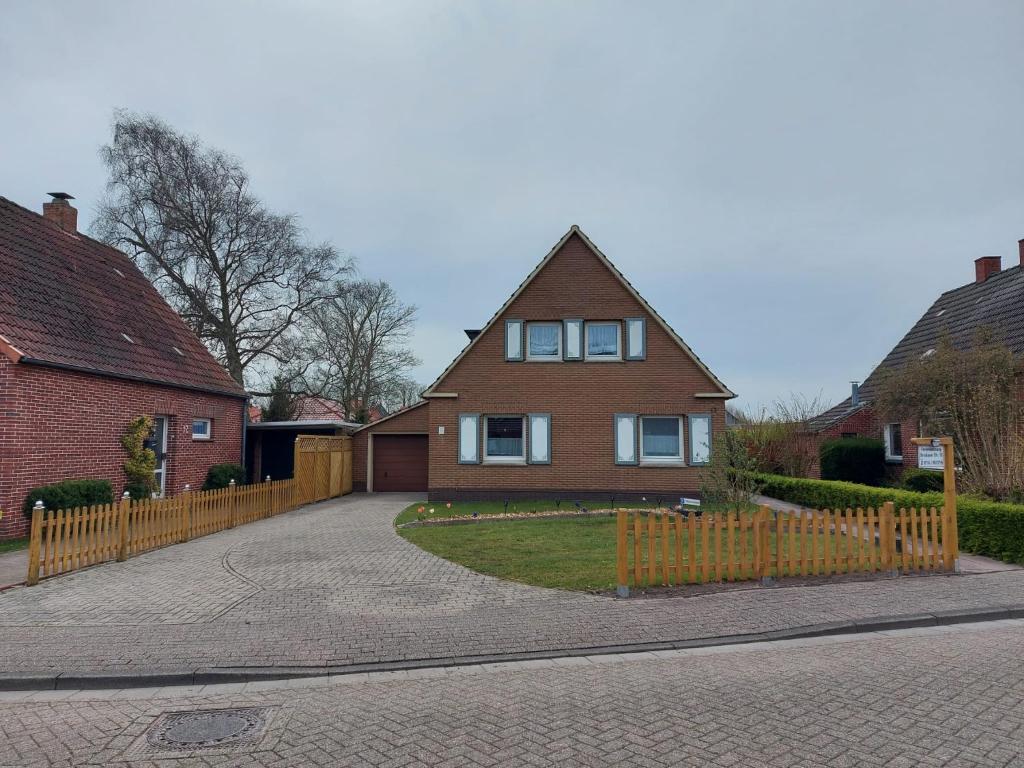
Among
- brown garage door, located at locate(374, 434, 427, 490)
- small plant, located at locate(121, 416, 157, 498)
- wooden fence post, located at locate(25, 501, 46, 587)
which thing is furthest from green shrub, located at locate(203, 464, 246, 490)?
wooden fence post, located at locate(25, 501, 46, 587)

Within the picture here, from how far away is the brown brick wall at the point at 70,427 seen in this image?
1235 centimetres

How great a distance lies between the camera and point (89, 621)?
7113 millimetres

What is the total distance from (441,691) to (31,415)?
38.4 feet

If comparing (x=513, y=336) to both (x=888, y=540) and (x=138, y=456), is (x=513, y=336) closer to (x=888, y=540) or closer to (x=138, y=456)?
(x=138, y=456)

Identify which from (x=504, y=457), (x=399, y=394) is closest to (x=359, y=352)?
(x=399, y=394)

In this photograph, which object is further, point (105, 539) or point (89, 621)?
point (105, 539)

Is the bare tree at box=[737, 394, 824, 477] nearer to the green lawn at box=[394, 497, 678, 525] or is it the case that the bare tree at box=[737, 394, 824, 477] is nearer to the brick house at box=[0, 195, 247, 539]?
the green lawn at box=[394, 497, 678, 525]

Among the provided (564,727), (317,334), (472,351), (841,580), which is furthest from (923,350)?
(317,334)

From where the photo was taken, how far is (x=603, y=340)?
19578 millimetres

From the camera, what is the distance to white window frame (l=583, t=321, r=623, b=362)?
19422mm

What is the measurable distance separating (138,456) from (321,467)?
19.1 ft

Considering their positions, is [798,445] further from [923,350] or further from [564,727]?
[564,727]

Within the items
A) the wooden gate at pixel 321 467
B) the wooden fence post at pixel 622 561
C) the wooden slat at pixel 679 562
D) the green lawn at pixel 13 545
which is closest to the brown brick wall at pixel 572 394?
the wooden gate at pixel 321 467

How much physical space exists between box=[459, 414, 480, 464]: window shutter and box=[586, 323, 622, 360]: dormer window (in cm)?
395
